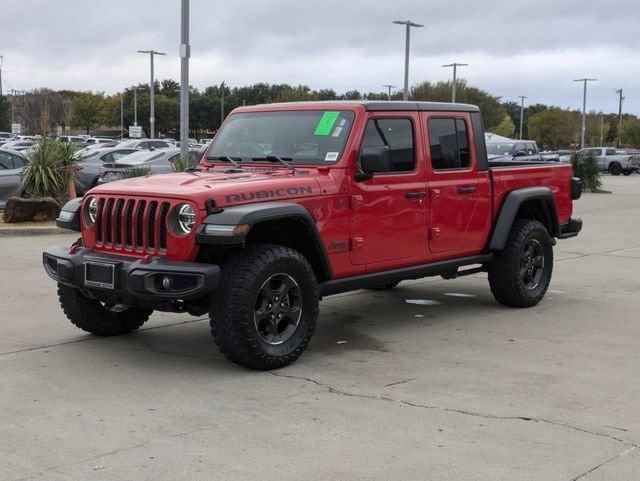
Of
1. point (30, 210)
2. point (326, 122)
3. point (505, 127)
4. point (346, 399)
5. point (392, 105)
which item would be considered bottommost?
point (346, 399)

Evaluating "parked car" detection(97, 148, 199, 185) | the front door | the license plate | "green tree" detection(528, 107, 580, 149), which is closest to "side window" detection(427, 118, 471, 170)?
the front door

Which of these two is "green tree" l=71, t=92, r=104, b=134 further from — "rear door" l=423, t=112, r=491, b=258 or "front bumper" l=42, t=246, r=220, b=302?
"front bumper" l=42, t=246, r=220, b=302

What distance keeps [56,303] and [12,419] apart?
3638mm

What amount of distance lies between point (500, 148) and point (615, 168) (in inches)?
752

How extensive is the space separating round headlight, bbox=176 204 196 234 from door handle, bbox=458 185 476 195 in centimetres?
282

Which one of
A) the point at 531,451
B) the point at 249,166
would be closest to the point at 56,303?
the point at 249,166

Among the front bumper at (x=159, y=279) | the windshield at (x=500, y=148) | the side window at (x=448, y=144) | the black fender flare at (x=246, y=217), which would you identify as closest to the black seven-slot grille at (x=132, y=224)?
the front bumper at (x=159, y=279)

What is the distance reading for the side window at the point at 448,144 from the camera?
7.52m

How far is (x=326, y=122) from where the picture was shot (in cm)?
690

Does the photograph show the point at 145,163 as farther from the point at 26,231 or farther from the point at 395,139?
the point at 395,139

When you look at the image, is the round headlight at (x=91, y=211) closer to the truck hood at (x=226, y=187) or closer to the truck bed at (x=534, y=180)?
the truck hood at (x=226, y=187)

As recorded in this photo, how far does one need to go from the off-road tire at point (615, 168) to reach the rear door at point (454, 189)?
4559cm

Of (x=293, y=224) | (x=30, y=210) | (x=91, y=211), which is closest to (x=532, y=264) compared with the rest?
(x=293, y=224)

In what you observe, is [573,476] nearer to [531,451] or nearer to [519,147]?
[531,451]
